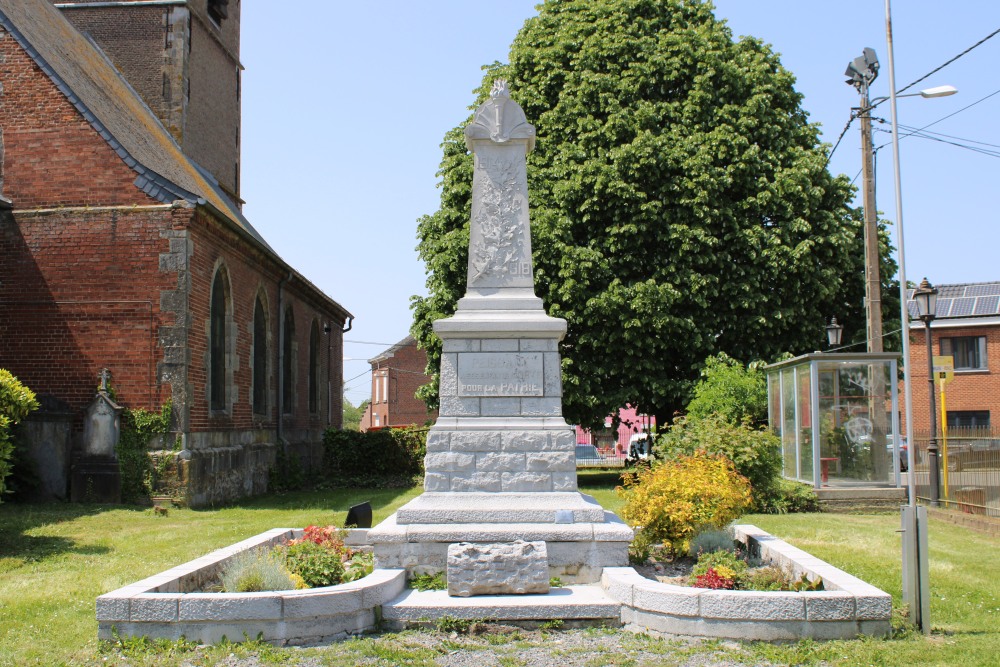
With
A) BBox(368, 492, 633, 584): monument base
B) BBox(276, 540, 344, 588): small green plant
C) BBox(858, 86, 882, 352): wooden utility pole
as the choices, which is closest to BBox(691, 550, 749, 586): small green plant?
BBox(368, 492, 633, 584): monument base

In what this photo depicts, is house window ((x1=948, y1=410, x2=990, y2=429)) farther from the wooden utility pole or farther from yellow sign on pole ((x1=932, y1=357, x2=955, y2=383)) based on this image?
the wooden utility pole

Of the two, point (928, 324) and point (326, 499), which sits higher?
point (928, 324)

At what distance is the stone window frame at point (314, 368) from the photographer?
2820 centimetres

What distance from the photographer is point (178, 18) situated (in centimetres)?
2414

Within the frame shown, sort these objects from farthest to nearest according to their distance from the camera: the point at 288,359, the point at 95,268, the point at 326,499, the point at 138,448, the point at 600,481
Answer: the point at 288,359 < the point at 600,481 < the point at 326,499 < the point at 95,268 < the point at 138,448

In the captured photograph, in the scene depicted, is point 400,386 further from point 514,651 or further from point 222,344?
point 514,651

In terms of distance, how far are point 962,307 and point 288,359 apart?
28395 millimetres

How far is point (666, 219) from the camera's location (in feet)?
65.8

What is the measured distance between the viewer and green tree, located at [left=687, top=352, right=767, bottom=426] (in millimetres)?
18156

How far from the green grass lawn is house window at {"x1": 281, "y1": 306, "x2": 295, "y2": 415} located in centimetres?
667

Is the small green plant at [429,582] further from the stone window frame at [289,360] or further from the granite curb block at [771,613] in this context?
the stone window frame at [289,360]

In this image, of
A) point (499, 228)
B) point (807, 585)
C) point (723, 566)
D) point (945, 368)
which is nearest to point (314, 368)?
point (945, 368)

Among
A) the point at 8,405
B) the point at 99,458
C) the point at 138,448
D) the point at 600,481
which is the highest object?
the point at 8,405

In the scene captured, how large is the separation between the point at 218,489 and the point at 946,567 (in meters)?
12.3
